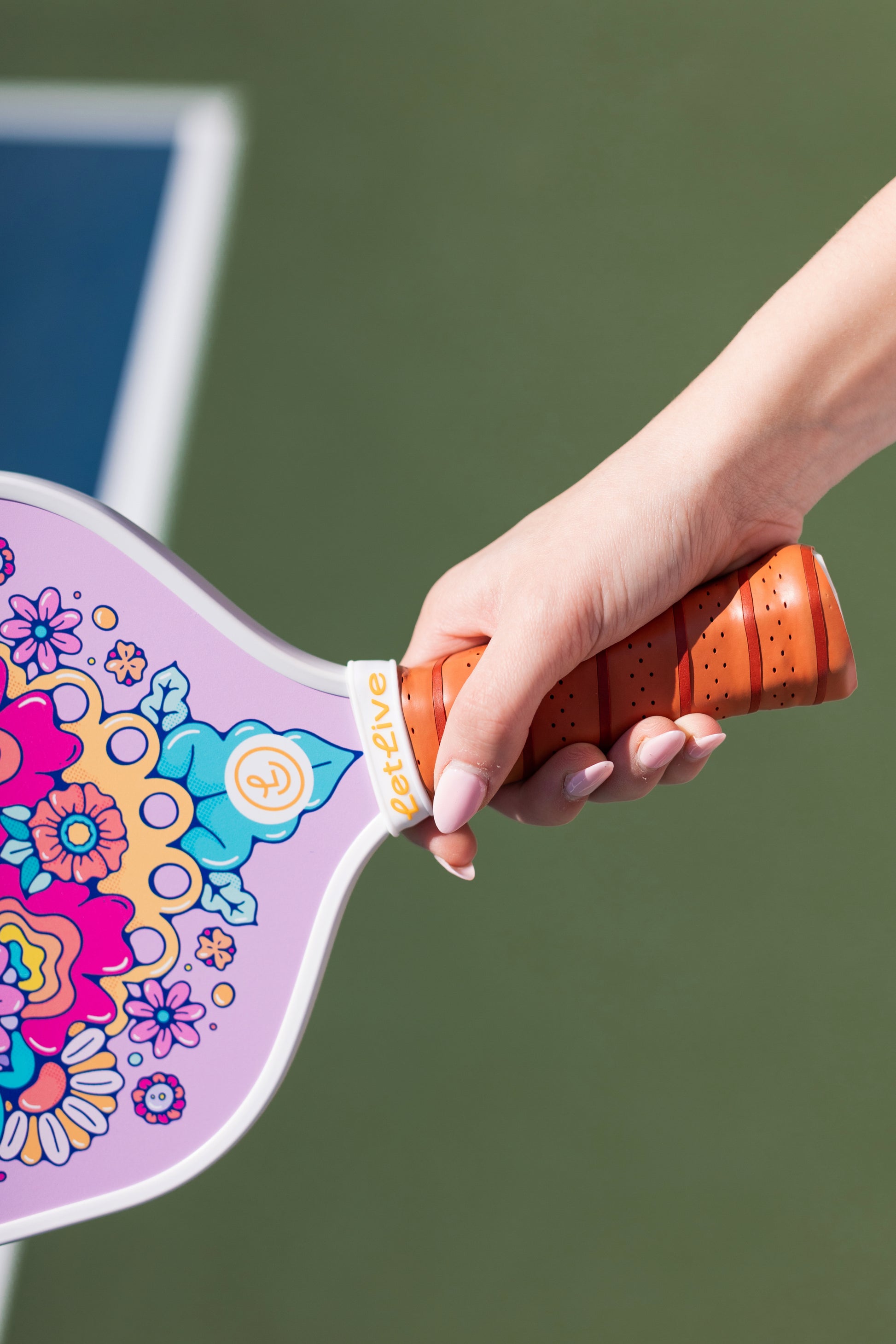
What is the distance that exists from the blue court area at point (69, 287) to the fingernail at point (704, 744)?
119cm

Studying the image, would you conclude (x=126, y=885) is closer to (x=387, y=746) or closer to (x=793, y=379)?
(x=387, y=746)

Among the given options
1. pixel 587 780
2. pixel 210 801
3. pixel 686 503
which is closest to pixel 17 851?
pixel 210 801

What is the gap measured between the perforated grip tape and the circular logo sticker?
0.08 meters

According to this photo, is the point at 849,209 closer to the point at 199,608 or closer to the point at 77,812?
the point at 199,608

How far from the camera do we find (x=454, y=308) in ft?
5.83

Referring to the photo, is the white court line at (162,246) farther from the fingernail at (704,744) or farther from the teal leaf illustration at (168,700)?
the fingernail at (704,744)

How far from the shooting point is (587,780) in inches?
29.7

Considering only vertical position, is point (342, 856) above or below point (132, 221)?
below

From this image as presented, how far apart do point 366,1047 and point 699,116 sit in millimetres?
1626

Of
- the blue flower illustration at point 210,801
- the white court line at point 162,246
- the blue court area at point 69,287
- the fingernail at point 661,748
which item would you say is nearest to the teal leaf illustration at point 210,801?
the blue flower illustration at point 210,801

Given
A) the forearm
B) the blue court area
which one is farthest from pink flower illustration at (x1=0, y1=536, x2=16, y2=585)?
the blue court area

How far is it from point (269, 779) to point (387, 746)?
0.27 feet

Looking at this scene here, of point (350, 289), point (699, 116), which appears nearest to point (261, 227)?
point (350, 289)

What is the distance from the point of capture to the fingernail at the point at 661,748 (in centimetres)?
72
